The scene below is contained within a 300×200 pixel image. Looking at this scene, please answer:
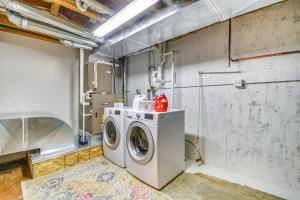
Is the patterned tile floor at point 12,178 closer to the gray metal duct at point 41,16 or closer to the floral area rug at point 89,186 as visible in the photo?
the floral area rug at point 89,186

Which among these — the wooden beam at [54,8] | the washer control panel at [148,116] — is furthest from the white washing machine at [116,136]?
the wooden beam at [54,8]

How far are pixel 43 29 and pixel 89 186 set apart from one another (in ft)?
7.86

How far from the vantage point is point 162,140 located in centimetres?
177

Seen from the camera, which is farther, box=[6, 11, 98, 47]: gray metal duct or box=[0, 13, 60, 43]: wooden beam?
box=[0, 13, 60, 43]: wooden beam

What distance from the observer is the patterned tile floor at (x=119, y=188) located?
5.46 ft

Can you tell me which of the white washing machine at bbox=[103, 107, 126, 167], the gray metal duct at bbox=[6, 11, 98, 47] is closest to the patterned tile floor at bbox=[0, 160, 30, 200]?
the white washing machine at bbox=[103, 107, 126, 167]

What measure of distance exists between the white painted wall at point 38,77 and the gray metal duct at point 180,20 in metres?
1.29

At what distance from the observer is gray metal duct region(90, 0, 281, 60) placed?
150 centimetres

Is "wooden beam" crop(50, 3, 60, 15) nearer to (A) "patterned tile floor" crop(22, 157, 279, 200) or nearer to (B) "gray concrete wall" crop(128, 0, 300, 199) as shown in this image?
(B) "gray concrete wall" crop(128, 0, 300, 199)

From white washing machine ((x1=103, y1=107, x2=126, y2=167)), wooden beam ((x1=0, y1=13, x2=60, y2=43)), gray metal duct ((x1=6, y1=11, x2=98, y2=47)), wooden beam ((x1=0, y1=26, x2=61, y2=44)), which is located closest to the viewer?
gray metal duct ((x1=6, y1=11, x2=98, y2=47))

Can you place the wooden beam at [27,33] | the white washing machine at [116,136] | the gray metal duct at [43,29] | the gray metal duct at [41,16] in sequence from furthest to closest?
1. the wooden beam at [27,33]
2. the white washing machine at [116,136]
3. the gray metal duct at [43,29]
4. the gray metal duct at [41,16]

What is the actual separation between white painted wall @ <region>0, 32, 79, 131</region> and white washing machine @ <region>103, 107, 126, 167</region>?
1.19 m

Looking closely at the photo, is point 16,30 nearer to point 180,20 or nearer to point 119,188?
point 180,20

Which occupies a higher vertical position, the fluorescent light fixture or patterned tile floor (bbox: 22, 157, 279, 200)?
the fluorescent light fixture
